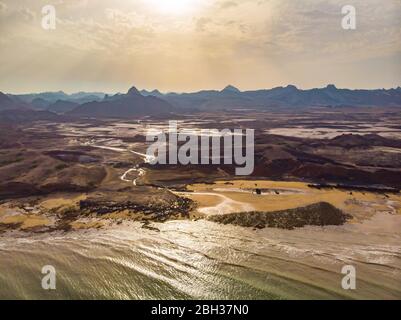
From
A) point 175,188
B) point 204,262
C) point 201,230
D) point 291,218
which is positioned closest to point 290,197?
point 291,218

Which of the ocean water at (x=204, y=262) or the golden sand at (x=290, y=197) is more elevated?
the golden sand at (x=290, y=197)

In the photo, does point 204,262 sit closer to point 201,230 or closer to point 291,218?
point 201,230

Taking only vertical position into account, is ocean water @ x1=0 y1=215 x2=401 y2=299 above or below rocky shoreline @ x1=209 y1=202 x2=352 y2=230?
below

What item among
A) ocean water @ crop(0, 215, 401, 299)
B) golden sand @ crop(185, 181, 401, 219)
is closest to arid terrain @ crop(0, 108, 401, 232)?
golden sand @ crop(185, 181, 401, 219)

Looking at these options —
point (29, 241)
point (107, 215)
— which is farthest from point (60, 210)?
point (29, 241)

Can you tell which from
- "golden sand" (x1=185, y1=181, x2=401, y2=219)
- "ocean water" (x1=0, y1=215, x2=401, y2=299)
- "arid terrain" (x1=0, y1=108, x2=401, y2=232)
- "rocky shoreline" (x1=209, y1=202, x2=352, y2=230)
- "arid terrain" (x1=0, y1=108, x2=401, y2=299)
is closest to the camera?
"ocean water" (x1=0, y1=215, x2=401, y2=299)

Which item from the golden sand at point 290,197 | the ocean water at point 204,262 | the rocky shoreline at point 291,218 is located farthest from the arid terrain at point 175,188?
the ocean water at point 204,262

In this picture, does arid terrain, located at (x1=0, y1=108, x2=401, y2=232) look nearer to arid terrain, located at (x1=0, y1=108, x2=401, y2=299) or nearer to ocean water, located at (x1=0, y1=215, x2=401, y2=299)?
arid terrain, located at (x1=0, y1=108, x2=401, y2=299)

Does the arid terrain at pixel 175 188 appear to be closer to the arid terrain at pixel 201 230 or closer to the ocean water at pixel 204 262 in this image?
the arid terrain at pixel 201 230
